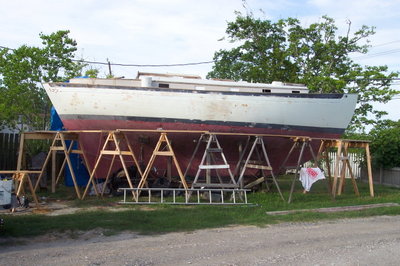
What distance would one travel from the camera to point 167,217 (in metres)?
9.56

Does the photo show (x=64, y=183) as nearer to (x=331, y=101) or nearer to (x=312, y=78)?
(x=331, y=101)

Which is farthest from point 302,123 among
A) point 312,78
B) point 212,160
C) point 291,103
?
point 312,78

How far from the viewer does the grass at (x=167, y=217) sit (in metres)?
8.38

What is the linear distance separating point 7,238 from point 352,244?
5.82m

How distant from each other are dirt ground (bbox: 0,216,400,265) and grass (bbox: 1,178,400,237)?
468 mm

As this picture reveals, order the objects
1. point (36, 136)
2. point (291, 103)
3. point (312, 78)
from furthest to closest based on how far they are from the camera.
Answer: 1. point (312, 78)
2. point (291, 103)
3. point (36, 136)

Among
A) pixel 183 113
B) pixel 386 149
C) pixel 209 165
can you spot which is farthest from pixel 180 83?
pixel 386 149

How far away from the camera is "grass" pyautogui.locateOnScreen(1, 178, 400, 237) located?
838 centimetres

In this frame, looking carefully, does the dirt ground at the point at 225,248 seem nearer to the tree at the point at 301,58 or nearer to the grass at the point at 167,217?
the grass at the point at 167,217

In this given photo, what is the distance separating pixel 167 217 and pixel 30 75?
13101 millimetres

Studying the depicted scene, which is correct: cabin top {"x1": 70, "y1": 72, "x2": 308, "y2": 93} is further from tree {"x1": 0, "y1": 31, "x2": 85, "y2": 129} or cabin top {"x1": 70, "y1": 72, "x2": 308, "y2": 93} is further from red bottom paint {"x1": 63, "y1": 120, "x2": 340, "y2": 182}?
tree {"x1": 0, "y1": 31, "x2": 85, "y2": 129}

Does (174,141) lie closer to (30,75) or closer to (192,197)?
(192,197)

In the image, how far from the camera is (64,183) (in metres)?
16.2

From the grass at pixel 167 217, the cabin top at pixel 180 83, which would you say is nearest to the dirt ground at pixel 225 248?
the grass at pixel 167 217
